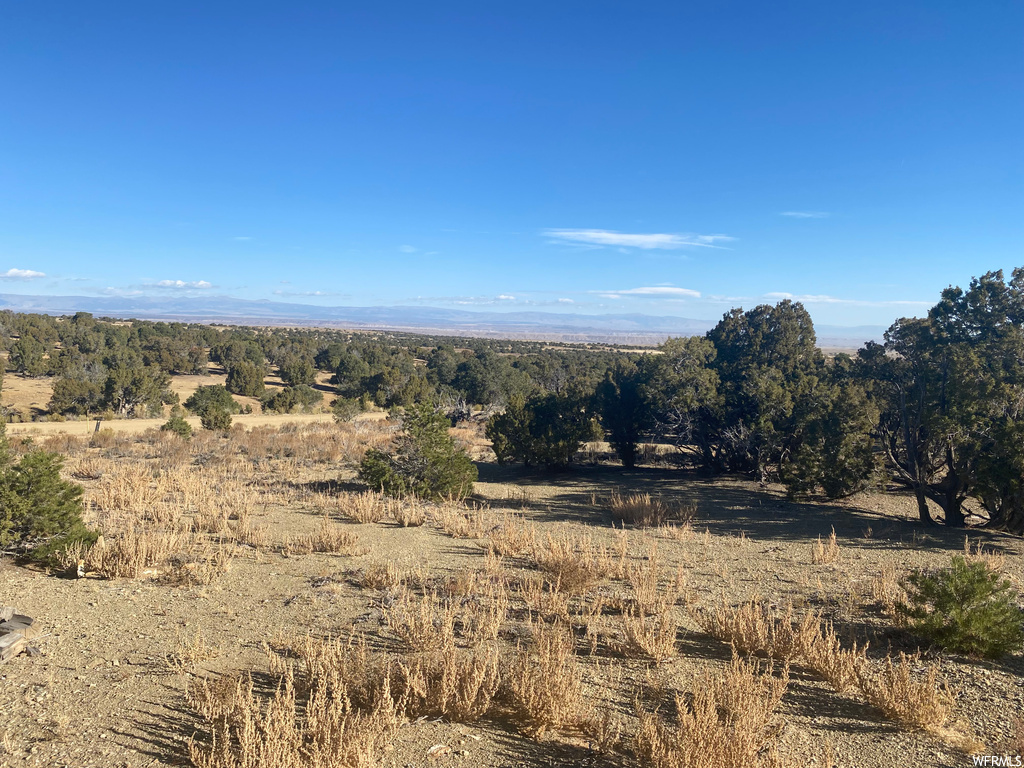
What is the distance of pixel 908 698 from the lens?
161 inches

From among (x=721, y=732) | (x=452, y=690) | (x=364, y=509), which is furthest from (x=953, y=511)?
(x=452, y=690)

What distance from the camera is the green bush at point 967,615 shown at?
16.7 ft

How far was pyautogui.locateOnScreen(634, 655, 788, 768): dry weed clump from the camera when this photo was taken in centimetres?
325

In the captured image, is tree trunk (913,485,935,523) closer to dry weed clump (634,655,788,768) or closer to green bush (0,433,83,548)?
dry weed clump (634,655,788,768)

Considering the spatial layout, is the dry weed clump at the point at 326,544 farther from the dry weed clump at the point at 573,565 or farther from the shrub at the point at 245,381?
the shrub at the point at 245,381

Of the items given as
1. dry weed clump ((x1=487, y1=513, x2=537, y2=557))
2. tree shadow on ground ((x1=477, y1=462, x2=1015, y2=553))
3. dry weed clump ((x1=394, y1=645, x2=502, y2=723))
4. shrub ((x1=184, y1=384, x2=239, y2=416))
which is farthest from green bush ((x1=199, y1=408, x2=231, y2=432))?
dry weed clump ((x1=394, y1=645, x2=502, y2=723))

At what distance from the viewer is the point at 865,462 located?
13289 millimetres

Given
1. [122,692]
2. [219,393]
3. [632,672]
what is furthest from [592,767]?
[219,393]

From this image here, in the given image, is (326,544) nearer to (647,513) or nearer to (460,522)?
(460,522)

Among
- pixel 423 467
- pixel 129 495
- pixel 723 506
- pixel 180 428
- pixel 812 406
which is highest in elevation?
pixel 812 406

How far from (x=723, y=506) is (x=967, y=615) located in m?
8.74

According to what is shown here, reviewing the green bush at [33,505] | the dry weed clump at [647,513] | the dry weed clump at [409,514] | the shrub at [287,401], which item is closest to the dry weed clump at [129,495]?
the green bush at [33,505]

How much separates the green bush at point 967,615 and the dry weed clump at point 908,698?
2.92 ft

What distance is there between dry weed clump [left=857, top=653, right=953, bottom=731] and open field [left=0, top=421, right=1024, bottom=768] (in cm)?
5
